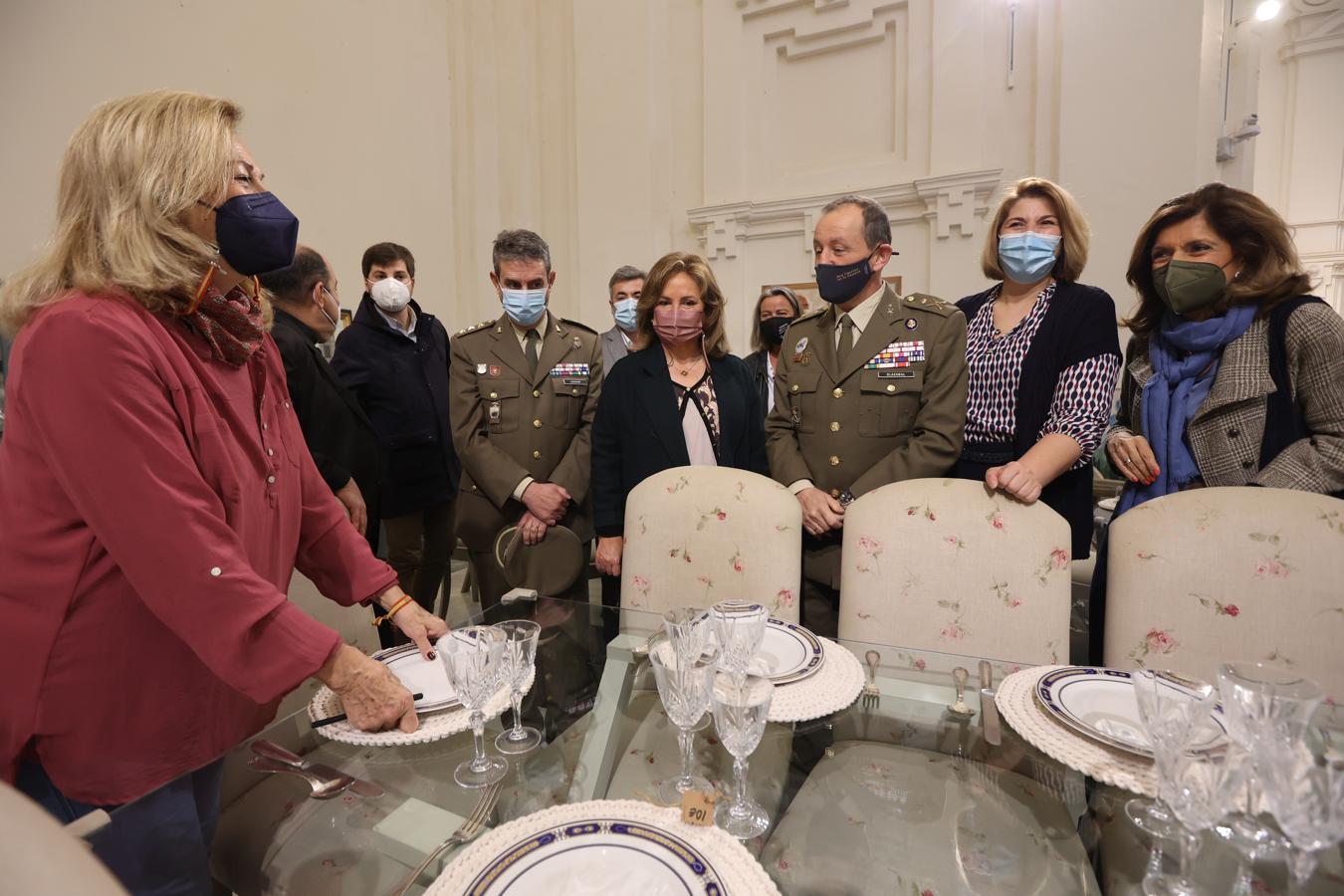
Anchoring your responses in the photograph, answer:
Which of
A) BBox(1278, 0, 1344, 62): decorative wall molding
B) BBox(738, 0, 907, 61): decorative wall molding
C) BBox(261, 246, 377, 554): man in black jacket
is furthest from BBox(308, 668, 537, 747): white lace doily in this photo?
BBox(1278, 0, 1344, 62): decorative wall molding

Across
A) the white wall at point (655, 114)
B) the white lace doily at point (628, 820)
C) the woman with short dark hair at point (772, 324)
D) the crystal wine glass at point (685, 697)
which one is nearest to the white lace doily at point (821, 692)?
the crystal wine glass at point (685, 697)

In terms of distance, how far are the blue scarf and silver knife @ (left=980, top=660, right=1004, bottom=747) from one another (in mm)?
892

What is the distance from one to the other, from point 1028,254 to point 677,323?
1008 mm

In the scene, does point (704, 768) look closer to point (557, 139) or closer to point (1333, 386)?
point (1333, 386)

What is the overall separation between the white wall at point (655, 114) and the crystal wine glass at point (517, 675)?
9.60 ft

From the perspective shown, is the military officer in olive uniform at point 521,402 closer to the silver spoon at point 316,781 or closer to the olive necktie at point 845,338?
the olive necktie at point 845,338

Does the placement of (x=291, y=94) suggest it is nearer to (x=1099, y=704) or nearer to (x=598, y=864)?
(x=598, y=864)

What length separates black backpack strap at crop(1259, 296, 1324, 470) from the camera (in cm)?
154

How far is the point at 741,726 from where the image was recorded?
80 cm

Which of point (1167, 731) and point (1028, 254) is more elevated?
point (1028, 254)

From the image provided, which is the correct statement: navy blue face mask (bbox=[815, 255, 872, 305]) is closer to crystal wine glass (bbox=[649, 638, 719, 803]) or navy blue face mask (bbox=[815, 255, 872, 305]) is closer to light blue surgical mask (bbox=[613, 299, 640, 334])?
crystal wine glass (bbox=[649, 638, 719, 803])

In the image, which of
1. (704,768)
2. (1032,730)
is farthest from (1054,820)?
(704,768)

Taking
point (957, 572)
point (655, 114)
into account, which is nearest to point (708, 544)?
point (957, 572)

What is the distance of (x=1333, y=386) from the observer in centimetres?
148
